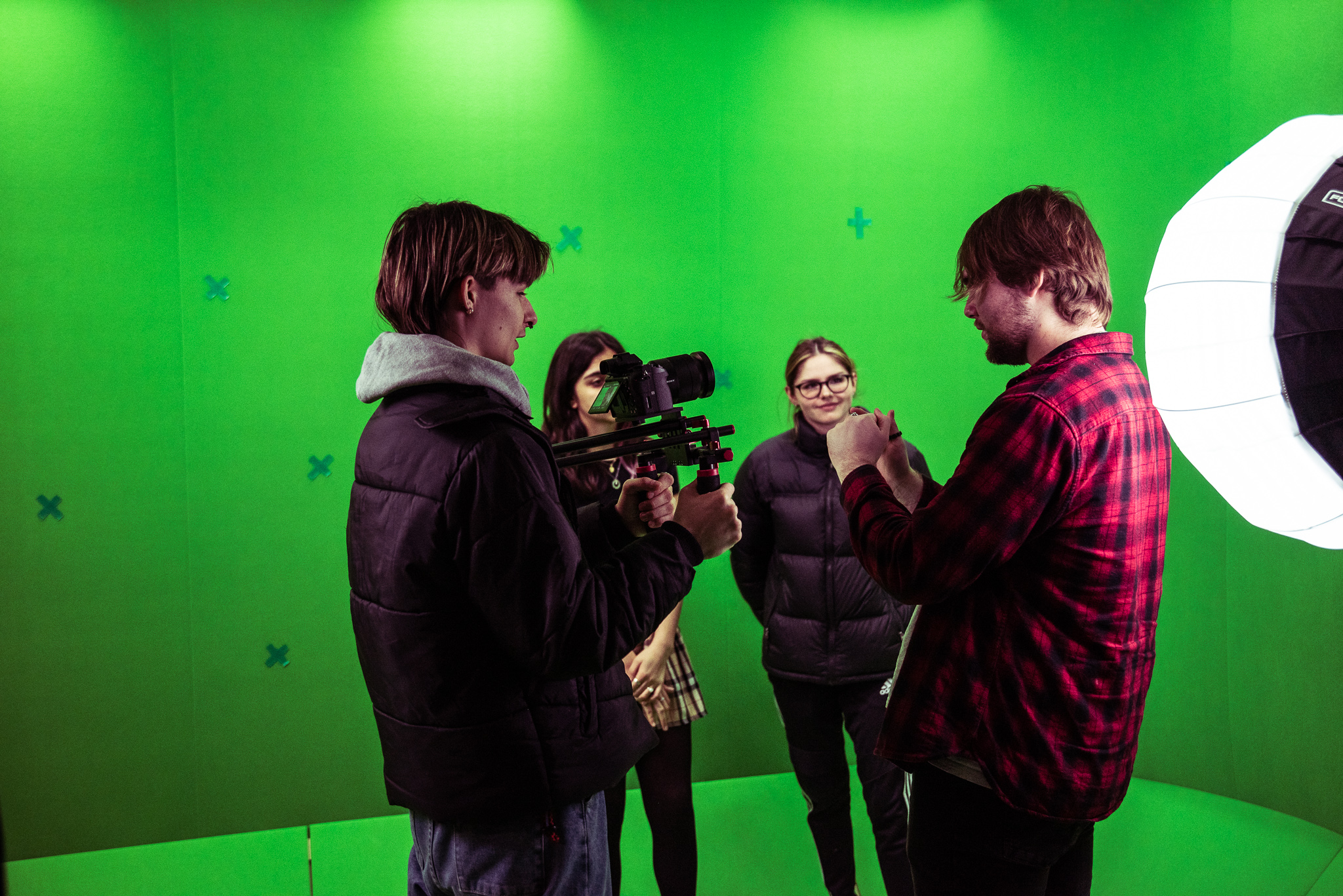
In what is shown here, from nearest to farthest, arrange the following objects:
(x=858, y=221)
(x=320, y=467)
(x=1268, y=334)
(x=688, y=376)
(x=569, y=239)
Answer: (x=1268, y=334) < (x=688, y=376) < (x=320, y=467) < (x=569, y=239) < (x=858, y=221)

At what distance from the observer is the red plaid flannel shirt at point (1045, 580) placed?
1191 mm

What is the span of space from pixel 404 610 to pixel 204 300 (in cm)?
196

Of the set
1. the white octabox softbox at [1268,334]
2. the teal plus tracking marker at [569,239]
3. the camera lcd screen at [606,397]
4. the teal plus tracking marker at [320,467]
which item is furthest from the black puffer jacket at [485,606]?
the teal plus tracking marker at [569,239]

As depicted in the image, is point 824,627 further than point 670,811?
Yes

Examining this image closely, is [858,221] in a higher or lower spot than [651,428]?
higher

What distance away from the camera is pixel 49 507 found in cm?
262

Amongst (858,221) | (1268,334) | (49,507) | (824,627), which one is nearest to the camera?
(1268,334)

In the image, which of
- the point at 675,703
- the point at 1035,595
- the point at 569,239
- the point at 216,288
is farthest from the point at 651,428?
the point at 216,288

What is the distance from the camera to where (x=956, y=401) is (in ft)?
10.4

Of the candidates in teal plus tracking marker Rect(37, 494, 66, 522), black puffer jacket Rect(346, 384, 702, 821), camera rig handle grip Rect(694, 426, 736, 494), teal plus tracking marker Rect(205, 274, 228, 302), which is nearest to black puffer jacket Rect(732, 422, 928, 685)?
camera rig handle grip Rect(694, 426, 736, 494)

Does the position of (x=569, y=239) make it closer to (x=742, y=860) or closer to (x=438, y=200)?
(x=438, y=200)

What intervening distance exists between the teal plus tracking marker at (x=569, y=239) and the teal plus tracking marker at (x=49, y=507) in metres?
1.59

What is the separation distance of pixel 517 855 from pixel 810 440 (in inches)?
57.9

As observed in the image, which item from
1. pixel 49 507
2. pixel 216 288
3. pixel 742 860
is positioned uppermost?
pixel 216 288
